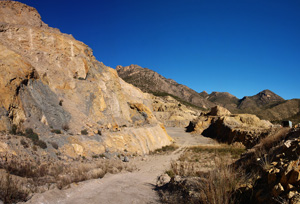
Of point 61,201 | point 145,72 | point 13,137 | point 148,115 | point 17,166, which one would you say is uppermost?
point 145,72

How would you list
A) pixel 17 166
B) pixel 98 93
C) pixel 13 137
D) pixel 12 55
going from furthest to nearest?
pixel 98 93, pixel 12 55, pixel 13 137, pixel 17 166

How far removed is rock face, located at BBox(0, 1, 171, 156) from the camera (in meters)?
11.1

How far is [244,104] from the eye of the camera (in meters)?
146

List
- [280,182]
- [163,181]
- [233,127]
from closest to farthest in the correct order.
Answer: [280,182]
[163,181]
[233,127]

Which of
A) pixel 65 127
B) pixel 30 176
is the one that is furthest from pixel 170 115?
pixel 30 176

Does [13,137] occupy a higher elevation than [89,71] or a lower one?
lower

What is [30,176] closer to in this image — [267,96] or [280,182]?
[280,182]

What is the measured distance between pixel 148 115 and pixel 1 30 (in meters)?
19.9

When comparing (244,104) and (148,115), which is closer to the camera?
(148,115)

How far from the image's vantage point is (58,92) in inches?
634

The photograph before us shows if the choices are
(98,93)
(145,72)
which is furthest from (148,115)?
(145,72)

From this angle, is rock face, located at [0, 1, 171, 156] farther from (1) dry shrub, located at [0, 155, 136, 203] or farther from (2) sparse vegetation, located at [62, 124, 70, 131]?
(1) dry shrub, located at [0, 155, 136, 203]

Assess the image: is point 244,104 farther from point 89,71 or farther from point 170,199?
point 170,199

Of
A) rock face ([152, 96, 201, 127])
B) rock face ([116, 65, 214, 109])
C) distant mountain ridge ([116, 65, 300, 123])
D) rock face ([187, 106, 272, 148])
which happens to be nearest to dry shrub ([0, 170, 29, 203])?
rock face ([187, 106, 272, 148])
